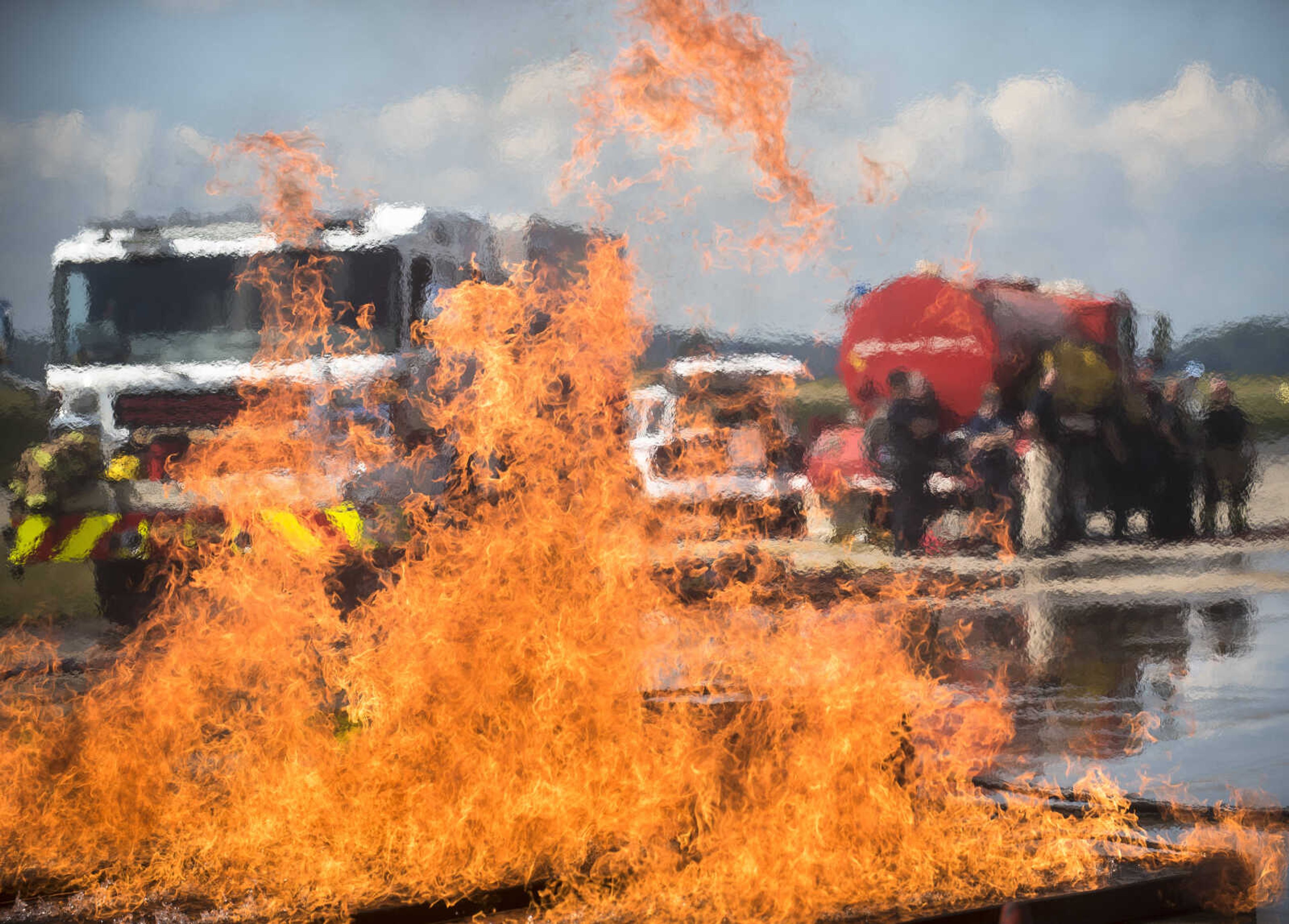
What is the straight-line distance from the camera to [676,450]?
365 inches

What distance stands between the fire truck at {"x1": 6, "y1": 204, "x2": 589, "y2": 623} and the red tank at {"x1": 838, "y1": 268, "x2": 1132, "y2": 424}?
5.39m

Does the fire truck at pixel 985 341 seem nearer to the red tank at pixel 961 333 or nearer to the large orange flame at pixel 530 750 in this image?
the red tank at pixel 961 333

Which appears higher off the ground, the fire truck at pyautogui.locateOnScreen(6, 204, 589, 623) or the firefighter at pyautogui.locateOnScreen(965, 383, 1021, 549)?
the fire truck at pyautogui.locateOnScreen(6, 204, 589, 623)

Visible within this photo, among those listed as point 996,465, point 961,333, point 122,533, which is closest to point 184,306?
point 122,533

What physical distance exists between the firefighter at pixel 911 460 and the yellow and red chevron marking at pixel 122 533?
17.8 ft

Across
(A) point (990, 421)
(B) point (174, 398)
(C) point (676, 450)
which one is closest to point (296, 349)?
(B) point (174, 398)

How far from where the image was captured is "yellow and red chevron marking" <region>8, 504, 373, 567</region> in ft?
20.3

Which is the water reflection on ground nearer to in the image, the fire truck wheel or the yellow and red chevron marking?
the yellow and red chevron marking

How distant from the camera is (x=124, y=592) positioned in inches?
307

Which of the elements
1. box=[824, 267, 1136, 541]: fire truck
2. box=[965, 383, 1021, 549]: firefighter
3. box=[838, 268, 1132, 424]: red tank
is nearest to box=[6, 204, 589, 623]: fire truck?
box=[824, 267, 1136, 541]: fire truck

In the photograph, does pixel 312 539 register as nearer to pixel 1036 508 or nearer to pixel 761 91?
pixel 761 91

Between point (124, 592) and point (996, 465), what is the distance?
25.5 feet

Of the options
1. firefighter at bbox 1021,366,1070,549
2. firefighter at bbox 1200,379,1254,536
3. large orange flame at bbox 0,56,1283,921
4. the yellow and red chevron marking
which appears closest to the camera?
large orange flame at bbox 0,56,1283,921

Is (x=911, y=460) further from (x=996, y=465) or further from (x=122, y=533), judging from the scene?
(x=122, y=533)
